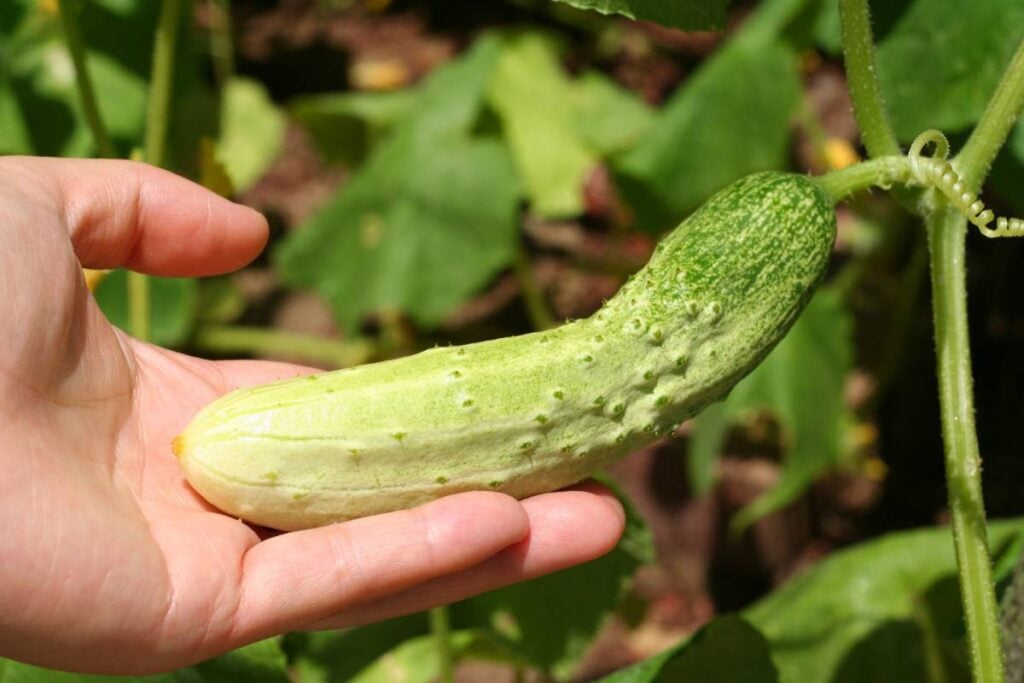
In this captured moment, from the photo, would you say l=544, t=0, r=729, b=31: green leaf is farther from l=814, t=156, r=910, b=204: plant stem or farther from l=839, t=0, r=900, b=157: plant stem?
l=814, t=156, r=910, b=204: plant stem

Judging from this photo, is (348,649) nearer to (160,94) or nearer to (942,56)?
(160,94)

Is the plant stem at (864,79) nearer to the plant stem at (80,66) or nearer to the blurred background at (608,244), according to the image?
the blurred background at (608,244)

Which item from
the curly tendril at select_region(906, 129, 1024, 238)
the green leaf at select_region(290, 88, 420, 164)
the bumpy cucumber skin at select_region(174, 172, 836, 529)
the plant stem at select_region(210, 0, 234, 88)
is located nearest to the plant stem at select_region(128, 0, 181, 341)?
the bumpy cucumber skin at select_region(174, 172, 836, 529)

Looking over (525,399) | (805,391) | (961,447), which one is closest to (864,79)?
(961,447)

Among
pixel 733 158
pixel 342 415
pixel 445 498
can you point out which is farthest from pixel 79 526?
pixel 733 158

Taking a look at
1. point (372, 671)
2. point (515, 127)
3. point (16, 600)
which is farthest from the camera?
point (515, 127)

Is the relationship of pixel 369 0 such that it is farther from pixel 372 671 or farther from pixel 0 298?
pixel 0 298

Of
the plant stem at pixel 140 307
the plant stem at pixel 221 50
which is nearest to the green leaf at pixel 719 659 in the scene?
the plant stem at pixel 140 307

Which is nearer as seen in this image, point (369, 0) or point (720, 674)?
point (720, 674)
